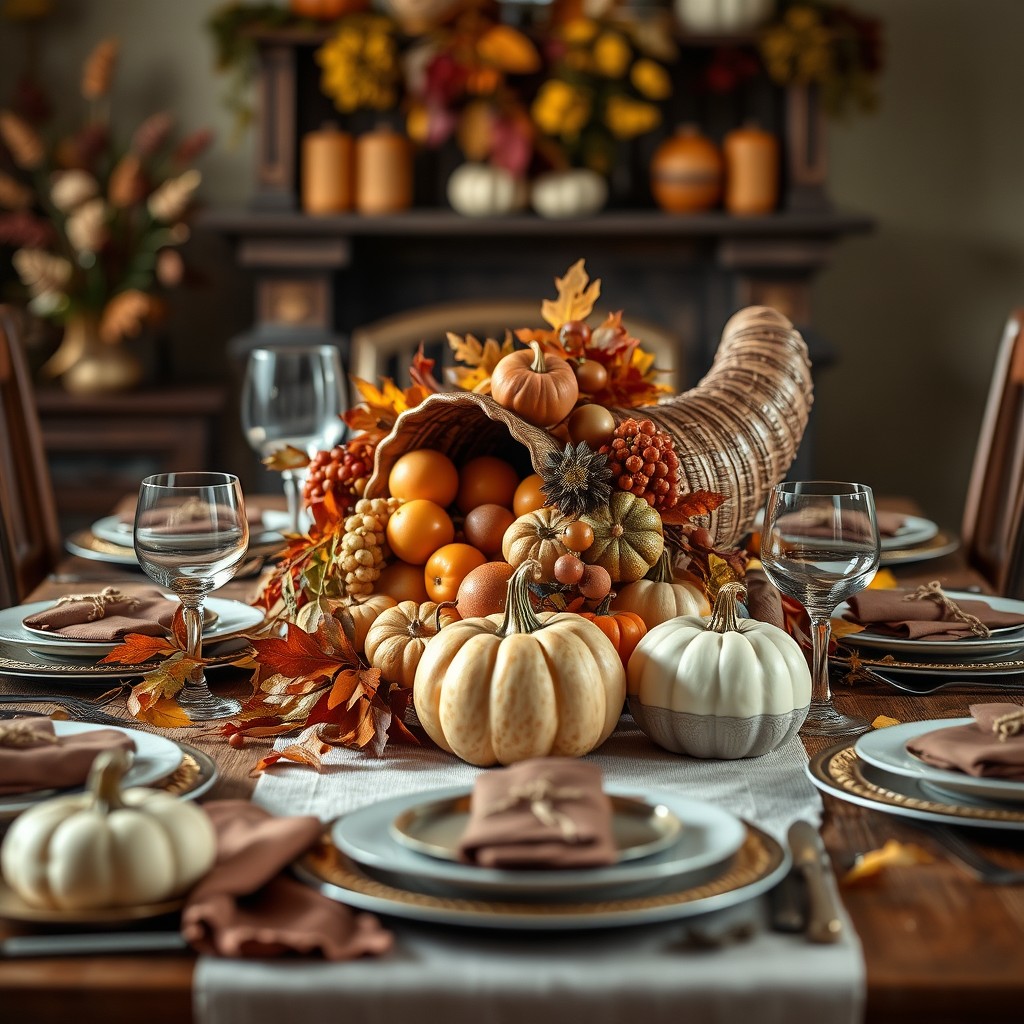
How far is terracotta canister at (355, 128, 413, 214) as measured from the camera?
3.36 meters

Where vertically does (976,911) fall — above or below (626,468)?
below

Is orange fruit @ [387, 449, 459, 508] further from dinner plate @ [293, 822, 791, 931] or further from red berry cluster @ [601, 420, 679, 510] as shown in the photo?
dinner plate @ [293, 822, 791, 931]

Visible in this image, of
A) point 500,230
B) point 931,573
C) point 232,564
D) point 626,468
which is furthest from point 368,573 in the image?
point 500,230

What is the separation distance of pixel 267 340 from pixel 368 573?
227 centimetres

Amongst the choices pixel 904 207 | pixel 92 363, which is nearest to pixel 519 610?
pixel 92 363

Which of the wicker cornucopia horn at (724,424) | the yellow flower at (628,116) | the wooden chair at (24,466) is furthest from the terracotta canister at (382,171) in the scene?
the wicker cornucopia horn at (724,424)

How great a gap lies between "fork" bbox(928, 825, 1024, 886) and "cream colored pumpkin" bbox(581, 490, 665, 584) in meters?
0.35

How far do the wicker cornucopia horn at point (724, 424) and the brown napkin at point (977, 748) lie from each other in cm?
39

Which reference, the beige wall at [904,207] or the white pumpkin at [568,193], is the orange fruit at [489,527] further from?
the beige wall at [904,207]

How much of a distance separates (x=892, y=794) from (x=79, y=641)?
74 centimetres

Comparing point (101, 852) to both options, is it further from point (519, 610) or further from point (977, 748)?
point (977, 748)

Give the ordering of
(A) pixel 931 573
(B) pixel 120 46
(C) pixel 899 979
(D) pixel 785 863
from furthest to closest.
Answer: (B) pixel 120 46, (A) pixel 931 573, (D) pixel 785 863, (C) pixel 899 979

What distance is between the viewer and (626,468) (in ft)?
3.76

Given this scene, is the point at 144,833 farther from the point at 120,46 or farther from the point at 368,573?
the point at 120,46
